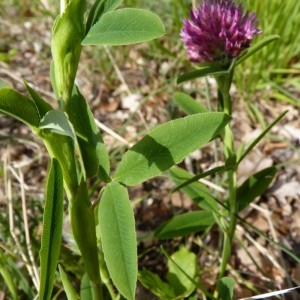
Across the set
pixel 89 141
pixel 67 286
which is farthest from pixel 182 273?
pixel 89 141

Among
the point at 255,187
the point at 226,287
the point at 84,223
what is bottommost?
the point at 226,287

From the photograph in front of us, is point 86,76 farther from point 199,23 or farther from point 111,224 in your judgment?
point 111,224

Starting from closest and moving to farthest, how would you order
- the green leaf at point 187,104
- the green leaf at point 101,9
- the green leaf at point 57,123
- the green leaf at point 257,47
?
1. the green leaf at point 57,123
2. the green leaf at point 101,9
3. the green leaf at point 257,47
4. the green leaf at point 187,104

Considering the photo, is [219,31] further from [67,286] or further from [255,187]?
[67,286]

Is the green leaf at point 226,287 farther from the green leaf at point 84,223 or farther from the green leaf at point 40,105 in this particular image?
the green leaf at point 40,105

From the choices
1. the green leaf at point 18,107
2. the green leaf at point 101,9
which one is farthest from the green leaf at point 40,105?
the green leaf at point 101,9

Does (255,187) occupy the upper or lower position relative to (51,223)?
lower

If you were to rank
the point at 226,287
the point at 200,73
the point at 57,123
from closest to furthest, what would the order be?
the point at 57,123 → the point at 200,73 → the point at 226,287
